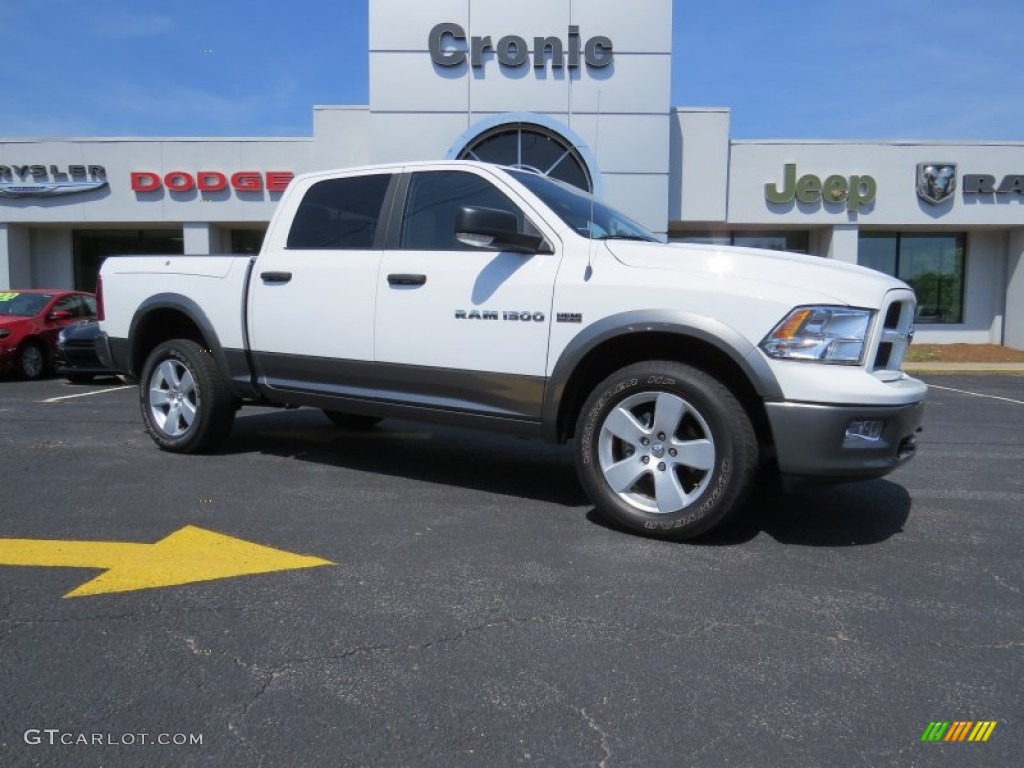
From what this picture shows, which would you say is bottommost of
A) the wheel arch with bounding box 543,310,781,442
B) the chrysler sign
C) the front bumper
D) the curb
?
the curb

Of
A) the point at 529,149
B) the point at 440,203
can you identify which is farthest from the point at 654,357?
the point at 529,149

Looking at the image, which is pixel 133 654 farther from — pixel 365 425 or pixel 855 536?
pixel 365 425

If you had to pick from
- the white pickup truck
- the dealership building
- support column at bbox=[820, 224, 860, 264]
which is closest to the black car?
the white pickup truck

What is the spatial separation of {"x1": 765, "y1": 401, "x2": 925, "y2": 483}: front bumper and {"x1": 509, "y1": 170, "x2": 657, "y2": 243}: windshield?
147cm

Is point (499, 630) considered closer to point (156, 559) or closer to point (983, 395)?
point (156, 559)

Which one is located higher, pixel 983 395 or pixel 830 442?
pixel 830 442

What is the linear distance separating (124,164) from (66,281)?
450cm

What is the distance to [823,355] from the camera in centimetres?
Result: 345

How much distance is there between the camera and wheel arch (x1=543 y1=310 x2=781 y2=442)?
3549 millimetres

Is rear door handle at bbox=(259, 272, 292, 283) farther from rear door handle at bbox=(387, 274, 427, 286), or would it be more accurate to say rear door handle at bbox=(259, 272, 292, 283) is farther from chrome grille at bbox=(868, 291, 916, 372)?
chrome grille at bbox=(868, 291, 916, 372)

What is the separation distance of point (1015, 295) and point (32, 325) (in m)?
22.5

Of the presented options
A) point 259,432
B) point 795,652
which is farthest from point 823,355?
point 259,432

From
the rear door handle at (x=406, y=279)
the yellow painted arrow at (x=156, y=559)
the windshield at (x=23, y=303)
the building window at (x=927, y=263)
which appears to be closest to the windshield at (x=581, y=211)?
the rear door handle at (x=406, y=279)

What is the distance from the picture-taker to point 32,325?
1210cm
